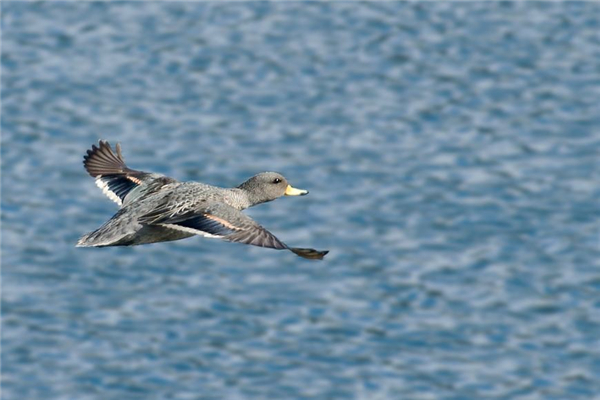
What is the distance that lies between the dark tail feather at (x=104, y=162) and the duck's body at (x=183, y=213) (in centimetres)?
39

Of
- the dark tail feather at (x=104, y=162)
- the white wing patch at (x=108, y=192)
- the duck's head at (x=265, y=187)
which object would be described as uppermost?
the dark tail feather at (x=104, y=162)

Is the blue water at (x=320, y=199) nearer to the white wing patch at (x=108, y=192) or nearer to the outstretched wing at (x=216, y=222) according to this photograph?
the white wing patch at (x=108, y=192)

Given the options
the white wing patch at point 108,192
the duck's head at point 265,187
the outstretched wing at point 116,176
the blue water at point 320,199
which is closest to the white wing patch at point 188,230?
the duck's head at point 265,187

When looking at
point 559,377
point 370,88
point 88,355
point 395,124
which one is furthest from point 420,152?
point 88,355

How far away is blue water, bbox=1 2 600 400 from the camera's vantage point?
3075cm

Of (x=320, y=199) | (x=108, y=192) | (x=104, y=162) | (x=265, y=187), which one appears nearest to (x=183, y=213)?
(x=265, y=187)

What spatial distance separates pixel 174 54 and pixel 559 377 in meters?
18.0

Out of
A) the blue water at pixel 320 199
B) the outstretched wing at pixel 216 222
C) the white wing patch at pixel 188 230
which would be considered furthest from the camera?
the blue water at pixel 320 199

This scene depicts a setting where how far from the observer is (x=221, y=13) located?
44625mm

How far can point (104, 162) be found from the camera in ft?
53.4

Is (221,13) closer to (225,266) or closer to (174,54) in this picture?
(174,54)

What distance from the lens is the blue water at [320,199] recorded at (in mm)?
30750

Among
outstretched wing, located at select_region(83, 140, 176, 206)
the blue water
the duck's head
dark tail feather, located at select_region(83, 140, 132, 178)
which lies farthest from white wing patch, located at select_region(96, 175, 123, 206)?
the blue water

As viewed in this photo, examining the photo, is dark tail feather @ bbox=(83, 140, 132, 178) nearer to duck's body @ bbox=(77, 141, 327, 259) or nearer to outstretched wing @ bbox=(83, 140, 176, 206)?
outstretched wing @ bbox=(83, 140, 176, 206)
